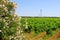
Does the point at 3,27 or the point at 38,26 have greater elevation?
the point at 3,27

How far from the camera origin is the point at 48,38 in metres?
29.3

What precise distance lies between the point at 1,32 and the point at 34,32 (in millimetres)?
26519

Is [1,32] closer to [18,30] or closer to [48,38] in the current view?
[18,30]

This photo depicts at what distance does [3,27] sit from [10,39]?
47cm

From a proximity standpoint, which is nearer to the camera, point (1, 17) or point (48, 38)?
point (1, 17)

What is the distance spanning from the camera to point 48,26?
35.3 metres

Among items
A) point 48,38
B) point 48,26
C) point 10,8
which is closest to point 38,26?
point 48,26

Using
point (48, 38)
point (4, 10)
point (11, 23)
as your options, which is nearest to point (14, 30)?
point (11, 23)

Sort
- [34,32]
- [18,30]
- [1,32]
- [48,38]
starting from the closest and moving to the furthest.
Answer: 1. [1,32]
2. [18,30]
3. [48,38]
4. [34,32]

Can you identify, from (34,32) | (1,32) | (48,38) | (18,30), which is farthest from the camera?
(34,32)

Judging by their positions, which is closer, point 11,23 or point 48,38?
point 11,23

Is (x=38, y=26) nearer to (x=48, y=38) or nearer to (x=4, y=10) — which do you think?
(x=48, y=38)

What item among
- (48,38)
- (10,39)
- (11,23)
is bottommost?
(48,38)

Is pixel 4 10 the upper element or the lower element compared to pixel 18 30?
upper
